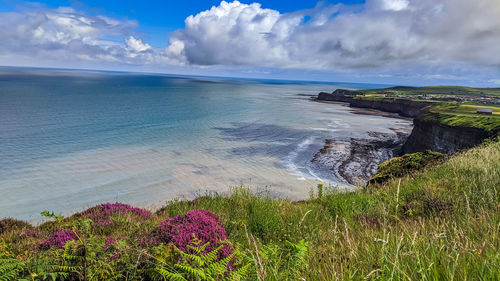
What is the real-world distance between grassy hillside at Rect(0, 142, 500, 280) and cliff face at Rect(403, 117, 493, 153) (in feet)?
95.3

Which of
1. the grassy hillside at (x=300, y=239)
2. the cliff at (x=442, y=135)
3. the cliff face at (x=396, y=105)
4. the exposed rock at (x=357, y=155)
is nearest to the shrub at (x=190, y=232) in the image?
the grassy hillside at (x=300, y=239)

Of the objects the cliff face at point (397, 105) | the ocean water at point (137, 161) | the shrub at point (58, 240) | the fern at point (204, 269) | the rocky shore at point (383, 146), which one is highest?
the cliff face at point (397, 105)

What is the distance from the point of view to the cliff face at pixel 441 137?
3144 cm

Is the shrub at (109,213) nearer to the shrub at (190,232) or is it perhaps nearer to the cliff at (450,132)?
the shrub at (190,232)

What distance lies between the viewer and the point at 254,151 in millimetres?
37656

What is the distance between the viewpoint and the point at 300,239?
5.28 meters

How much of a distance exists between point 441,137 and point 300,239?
1611 inches

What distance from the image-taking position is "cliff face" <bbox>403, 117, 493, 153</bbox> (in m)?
31.4

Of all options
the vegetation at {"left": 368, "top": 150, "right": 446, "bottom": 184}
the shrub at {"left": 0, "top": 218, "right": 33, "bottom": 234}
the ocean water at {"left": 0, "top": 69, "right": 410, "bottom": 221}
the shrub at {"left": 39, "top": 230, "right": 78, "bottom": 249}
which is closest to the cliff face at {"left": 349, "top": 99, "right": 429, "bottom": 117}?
the ocean water at {"left": 0, "top": 69, "right": 410, "bottom": 221}

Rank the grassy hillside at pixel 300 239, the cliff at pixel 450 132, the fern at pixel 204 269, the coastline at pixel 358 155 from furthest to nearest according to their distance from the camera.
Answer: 1. the cliff at pixel 450 132
2. the coastline at pixel 358 155
3. the grassy hillside at pixel 300 239
4. the fern at pixel 204 269

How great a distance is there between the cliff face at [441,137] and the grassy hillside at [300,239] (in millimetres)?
29049

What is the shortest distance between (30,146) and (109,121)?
20.1 m

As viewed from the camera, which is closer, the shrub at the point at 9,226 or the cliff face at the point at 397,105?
the shrub at the point at 9,226

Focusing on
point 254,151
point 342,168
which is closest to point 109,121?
point 254,151
